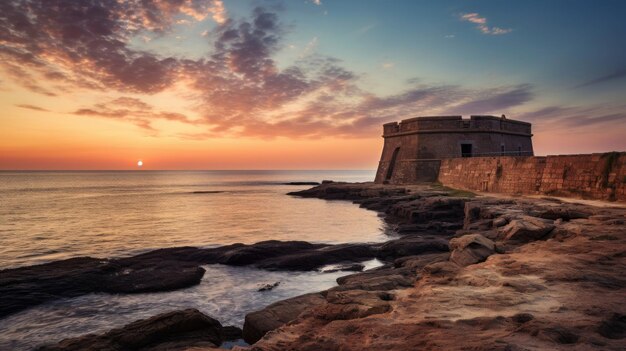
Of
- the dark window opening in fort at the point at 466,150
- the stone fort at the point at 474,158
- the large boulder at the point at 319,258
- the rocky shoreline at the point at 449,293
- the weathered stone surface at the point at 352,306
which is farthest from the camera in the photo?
the dark window opening in fort at the point at 466,150

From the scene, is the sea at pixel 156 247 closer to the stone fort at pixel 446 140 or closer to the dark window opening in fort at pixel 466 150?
the stone fort at pixel 446 140

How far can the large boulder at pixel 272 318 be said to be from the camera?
5142mm

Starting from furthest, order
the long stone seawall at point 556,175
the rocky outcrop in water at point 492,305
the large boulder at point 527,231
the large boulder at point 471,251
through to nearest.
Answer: the long stone seawall at point 556,175
the large boulder at point 527,231
the large boulder at point 471,251
the rocky outcrop in water at point 492,305

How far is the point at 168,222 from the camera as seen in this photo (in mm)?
22875

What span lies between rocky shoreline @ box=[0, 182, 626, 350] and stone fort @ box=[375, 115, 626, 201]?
5.19 meters

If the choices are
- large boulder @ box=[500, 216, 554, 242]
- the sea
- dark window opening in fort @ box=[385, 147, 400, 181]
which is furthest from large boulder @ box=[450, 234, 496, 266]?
dark window opening in fort @ box=[385, 147, 400, 181]

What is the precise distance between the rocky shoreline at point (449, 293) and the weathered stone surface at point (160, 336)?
0.03 m

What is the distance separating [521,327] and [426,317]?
2.60 ft

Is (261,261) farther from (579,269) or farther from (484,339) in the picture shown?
(484,339)

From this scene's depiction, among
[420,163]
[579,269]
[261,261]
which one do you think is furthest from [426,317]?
[420,163]

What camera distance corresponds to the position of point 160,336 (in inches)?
215

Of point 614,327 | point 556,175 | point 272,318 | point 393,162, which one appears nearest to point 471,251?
point 614,327

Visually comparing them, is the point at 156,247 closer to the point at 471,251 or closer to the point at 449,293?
the point at 471,251

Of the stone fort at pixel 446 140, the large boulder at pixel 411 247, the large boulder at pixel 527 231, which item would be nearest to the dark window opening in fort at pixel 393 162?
the stone fort at pixel 446 140
